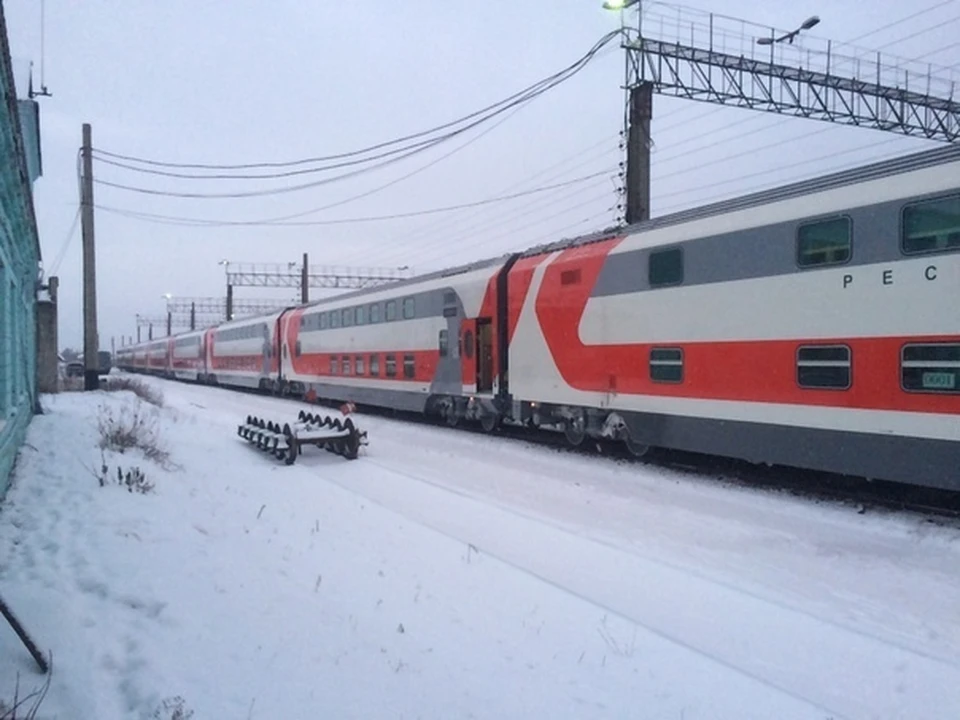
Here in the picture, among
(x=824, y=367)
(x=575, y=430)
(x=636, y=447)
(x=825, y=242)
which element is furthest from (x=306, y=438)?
(x=825, y=242)

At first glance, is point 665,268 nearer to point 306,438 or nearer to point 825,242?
point 825,242

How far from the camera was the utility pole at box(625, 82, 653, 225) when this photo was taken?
15.5 meters

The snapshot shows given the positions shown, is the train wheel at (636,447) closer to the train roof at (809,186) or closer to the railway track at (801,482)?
the railway track at (801,482)

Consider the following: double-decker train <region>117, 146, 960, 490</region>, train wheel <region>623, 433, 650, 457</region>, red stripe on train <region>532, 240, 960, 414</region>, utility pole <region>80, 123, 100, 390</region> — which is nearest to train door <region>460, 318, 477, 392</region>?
double-decker train <region>117, 146, 960, 490</region>

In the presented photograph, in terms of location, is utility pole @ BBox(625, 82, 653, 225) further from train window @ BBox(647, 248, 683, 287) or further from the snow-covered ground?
the snow-covered ground

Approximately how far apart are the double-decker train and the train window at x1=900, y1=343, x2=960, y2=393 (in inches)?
0.5

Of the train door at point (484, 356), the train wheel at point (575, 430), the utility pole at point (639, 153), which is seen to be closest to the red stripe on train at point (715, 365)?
the train wheel at point (575, 430)

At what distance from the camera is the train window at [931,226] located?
288 inches

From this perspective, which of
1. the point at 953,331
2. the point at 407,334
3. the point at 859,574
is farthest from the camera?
the point at 407,334

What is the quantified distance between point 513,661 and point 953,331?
5.65 metres

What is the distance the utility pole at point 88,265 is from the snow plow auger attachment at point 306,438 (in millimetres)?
12693

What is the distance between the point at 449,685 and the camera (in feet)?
13.6

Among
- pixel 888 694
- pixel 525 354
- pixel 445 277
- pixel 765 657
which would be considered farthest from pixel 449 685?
pixel 445 277

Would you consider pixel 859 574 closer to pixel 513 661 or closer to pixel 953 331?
pixel 953 331
